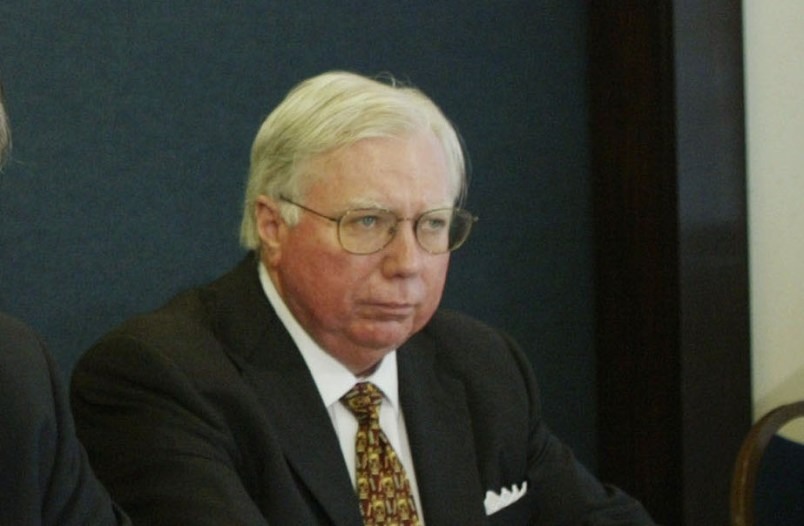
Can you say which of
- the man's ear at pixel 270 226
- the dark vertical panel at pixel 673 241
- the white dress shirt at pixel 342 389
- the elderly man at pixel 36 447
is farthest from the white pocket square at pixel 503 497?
the dark vertical panel at pixel 673 241

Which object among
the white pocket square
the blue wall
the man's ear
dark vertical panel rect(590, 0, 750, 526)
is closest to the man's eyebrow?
the man's ear

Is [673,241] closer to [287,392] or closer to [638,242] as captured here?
[638,242]

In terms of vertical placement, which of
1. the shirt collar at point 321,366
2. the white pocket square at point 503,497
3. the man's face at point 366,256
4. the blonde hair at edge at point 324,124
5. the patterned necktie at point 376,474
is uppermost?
the blonde hair at edge at point 324,124

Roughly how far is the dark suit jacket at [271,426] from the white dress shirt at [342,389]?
0.02m

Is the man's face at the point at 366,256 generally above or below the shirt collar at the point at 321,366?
above

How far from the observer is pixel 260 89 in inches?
120

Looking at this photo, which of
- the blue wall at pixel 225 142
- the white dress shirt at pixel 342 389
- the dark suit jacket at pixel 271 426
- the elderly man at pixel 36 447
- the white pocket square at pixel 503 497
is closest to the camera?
the elderly man at pixel 36 447

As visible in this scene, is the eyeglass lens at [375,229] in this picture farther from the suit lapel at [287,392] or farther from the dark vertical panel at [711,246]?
the dark vertical panel at [711,246]

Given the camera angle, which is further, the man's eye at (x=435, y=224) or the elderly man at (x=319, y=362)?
the man's eye at (x=435, y=224)

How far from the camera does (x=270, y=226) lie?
209 cm

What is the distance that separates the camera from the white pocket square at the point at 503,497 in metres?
2.17

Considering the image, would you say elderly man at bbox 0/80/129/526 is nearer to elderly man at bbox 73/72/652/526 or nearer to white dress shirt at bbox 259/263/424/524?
elderly man at bbox 73/72/652/526

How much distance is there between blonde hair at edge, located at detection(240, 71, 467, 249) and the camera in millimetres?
1979

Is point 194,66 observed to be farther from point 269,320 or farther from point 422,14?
point 269,320
